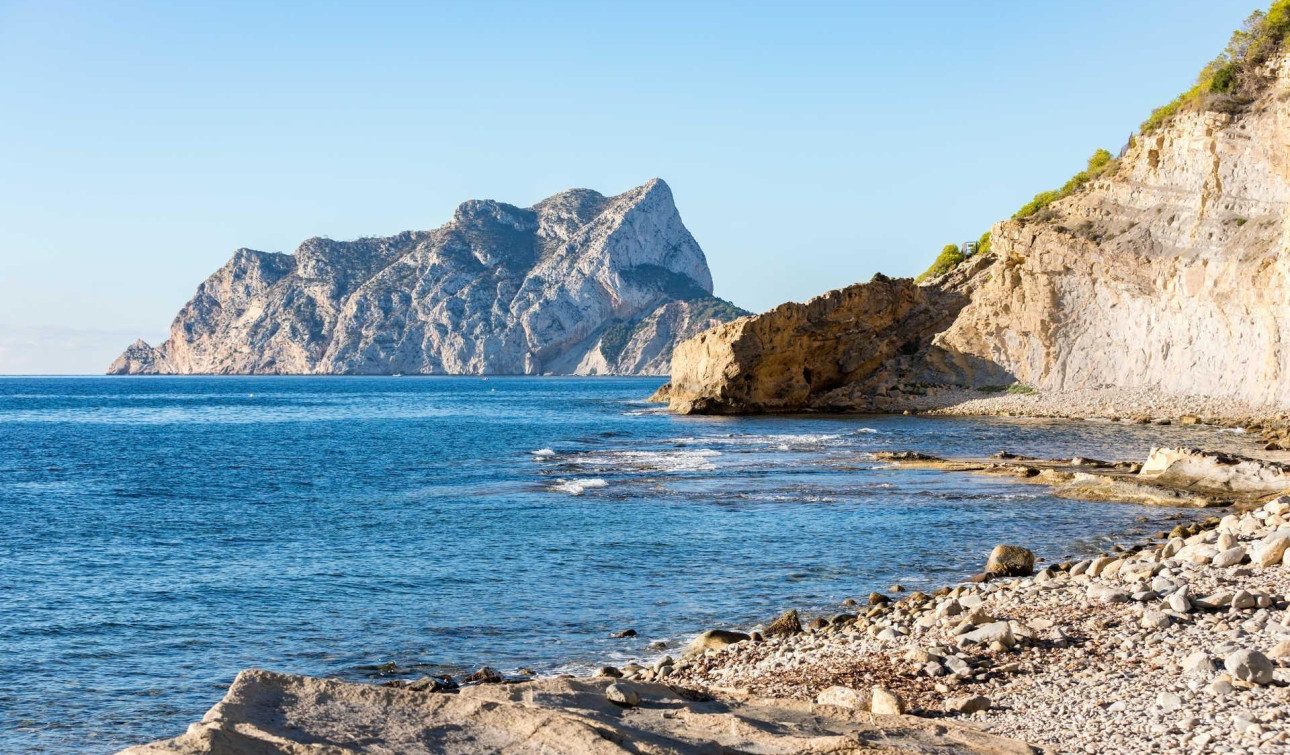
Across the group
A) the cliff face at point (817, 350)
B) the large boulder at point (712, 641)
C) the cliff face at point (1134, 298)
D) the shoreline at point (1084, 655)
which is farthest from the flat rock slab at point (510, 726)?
the cliff face at point (817, 350)

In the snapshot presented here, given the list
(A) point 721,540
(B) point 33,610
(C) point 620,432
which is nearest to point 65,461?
(C) point 620,432

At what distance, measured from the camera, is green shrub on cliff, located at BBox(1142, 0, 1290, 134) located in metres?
50.1

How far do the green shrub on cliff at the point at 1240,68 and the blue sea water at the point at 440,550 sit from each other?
17.0 meters

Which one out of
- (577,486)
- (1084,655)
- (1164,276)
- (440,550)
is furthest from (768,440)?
(1084,655)

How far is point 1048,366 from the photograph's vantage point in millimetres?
61594

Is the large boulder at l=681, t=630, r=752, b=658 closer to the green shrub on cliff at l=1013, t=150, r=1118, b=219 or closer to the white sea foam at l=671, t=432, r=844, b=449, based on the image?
the white sea foam at l=671, t=432, r=844, b=449

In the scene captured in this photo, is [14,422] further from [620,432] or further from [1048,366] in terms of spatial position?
[1048,366]

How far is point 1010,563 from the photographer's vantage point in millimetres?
17438

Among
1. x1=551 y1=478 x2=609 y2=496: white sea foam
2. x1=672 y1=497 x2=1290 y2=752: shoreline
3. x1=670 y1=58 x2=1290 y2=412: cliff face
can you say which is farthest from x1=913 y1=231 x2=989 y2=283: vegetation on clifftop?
Answer: x1=672 y1=497 x2=1290 y2=752: shoreline

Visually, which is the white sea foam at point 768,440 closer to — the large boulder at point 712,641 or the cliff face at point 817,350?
the cliff face at point 817,350

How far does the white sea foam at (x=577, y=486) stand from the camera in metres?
30.6

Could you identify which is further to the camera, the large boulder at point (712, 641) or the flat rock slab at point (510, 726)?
the large boulder at point (712, 641)

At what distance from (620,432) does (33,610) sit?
41715 mm

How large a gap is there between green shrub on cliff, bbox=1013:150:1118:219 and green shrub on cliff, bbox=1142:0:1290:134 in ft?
21.8
